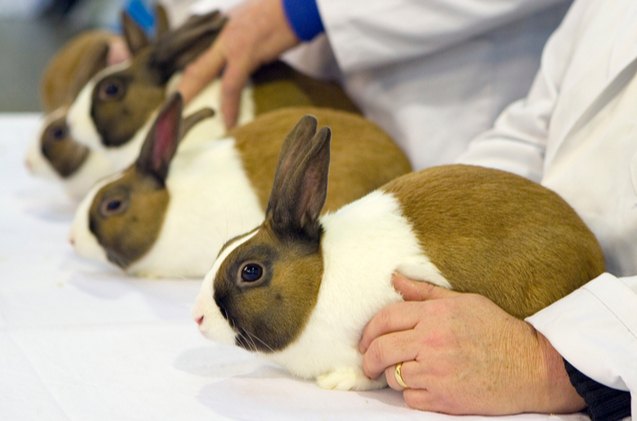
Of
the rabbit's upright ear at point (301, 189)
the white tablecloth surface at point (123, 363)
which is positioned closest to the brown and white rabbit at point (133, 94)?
the white tablecloth surface at point (123, 363)

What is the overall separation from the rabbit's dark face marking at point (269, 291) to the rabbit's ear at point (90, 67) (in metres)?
1.25

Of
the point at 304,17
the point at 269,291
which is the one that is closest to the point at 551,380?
the point at 269,291

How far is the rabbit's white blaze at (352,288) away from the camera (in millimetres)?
1184

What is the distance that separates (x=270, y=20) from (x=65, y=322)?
0.81 meters

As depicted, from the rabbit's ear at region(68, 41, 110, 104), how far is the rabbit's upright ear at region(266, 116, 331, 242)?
1.22 metres

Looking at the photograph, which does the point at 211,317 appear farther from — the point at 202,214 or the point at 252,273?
the point at 202,214

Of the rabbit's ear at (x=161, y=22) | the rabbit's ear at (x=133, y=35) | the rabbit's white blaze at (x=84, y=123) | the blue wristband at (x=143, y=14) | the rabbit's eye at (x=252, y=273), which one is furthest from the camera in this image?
the blue wristband at (x=143, y=14)

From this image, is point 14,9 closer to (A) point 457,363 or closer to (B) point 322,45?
(B) point 322,45

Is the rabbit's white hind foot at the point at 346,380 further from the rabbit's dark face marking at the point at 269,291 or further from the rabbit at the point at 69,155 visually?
the rabbit at the point at 69,155

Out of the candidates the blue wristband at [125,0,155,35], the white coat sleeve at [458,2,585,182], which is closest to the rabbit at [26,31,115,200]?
the blue wristband at [125,0,155,35]

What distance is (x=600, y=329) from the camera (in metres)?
1.11

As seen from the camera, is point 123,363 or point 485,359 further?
point 123,363

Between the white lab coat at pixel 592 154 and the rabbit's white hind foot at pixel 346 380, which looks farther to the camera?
the rabbit's white hind foot at pixel 346 380

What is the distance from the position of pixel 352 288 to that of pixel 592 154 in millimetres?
413
